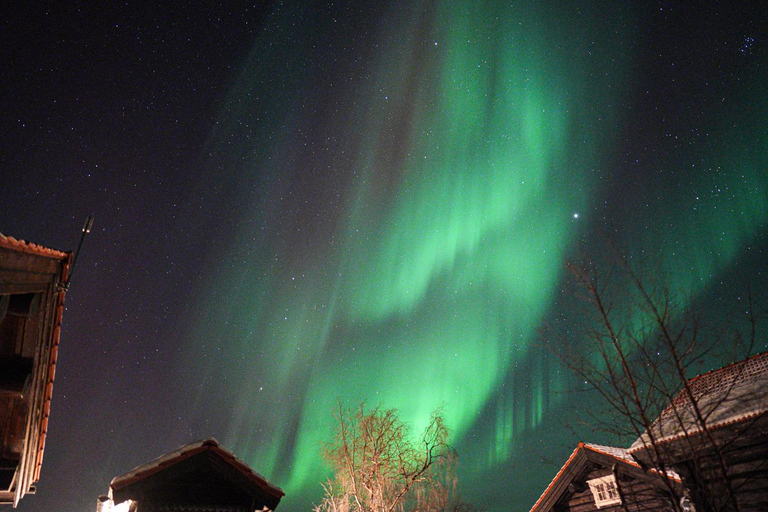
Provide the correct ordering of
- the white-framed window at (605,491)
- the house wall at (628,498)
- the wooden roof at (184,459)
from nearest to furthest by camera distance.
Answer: the wooden roof at (184,459) < the house wall at (628,498) < the white-framed window at (605,491)

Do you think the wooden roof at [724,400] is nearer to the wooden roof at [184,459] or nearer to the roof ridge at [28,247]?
the wooden roof at [184,459]

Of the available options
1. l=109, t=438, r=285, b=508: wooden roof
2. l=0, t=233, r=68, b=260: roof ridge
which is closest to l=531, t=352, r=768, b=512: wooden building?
l=109, t=438, r=285, b=508: wooden roof

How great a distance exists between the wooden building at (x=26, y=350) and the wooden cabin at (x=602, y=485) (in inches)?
595

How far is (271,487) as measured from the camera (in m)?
8.34

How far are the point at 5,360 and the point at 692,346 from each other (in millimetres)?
12431

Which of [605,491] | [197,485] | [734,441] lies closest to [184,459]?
[197,485]

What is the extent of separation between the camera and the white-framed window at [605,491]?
14.8 m

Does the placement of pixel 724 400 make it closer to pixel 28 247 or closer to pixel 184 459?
pixel 184 459

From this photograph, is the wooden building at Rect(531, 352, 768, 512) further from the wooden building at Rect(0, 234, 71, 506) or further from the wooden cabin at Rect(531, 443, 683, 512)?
the wooden building at Rect(0, 234, 71, 506)

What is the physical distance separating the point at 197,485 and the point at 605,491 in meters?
13.8

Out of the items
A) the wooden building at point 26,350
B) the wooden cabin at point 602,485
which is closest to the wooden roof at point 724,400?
the wooden cabin at point 602,485

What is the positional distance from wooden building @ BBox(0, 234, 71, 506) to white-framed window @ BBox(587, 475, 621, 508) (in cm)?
1632

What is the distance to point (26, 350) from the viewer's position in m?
6.70

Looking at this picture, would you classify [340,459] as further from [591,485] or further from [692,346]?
[692,346]
